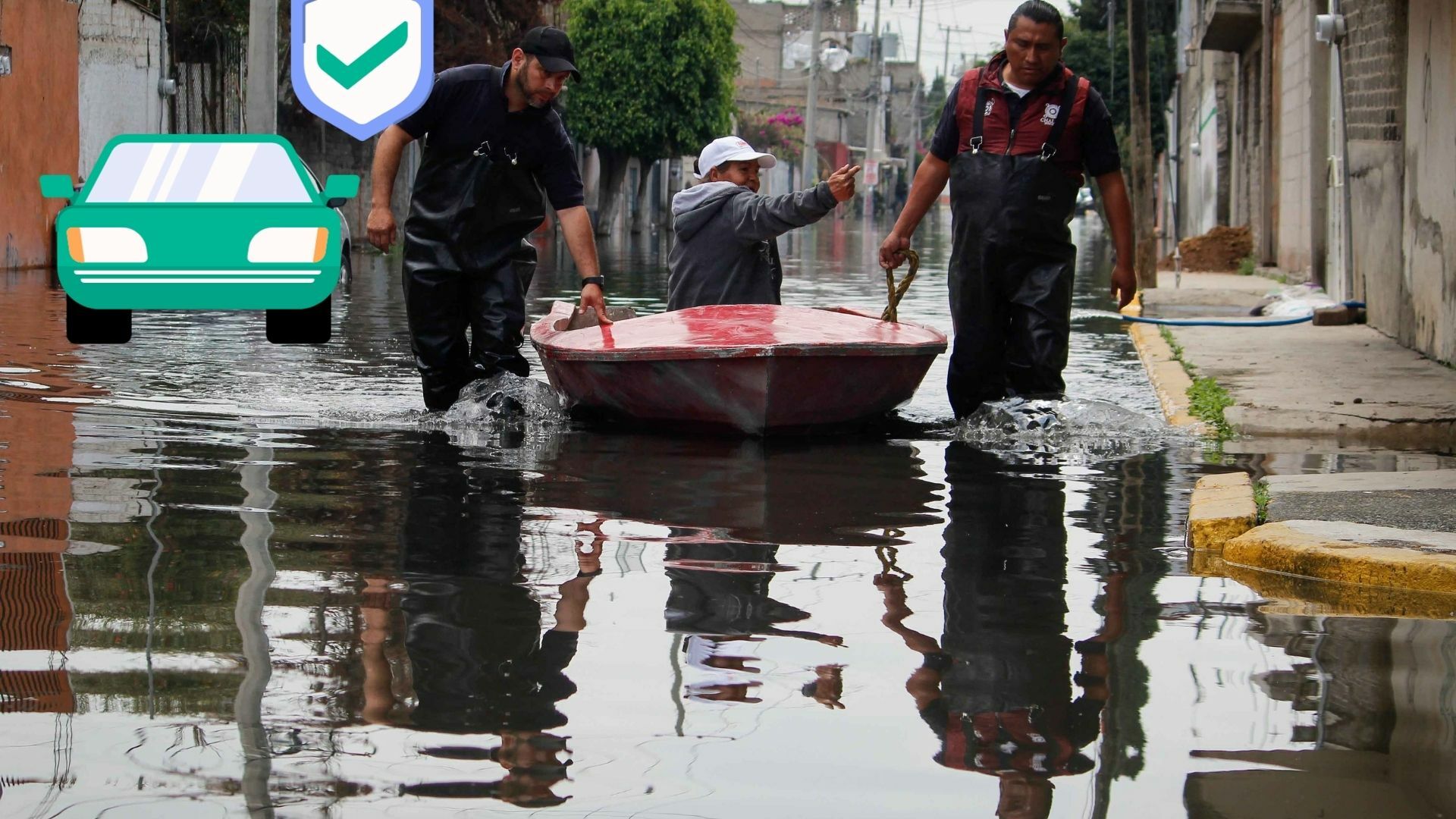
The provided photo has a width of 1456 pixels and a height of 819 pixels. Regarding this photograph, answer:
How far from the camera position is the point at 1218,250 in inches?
956

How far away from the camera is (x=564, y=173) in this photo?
316 inches

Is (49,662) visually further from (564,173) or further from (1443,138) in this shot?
(1443,138)

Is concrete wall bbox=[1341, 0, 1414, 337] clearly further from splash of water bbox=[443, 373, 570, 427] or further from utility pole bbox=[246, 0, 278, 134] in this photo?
utility pole bbox=[246, 0, 278, 134]

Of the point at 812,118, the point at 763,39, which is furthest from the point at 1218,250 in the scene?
the point at 763,39

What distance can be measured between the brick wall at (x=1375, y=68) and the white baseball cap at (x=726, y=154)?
5673 mm

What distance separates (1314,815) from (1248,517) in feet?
7.81

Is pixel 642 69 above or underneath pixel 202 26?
above

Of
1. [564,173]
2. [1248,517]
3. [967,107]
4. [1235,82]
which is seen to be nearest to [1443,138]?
[967,107]

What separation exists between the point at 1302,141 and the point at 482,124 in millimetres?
13770

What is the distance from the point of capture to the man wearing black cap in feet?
25.2

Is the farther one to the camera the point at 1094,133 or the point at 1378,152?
the point at 1378,152

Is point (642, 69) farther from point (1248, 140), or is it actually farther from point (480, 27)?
point (1248, 140)

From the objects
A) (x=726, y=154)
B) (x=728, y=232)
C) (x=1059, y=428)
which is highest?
(x=726, y=154)

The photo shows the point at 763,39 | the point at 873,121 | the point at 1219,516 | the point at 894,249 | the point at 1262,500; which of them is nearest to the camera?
the point at 1219,516
